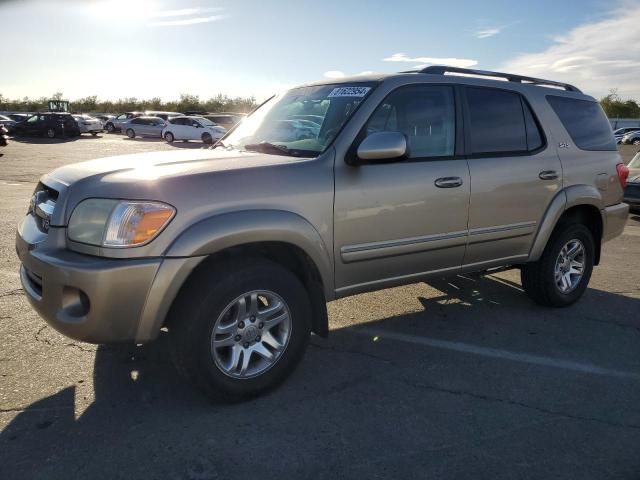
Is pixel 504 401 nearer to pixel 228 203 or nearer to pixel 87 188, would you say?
pixel 228 203

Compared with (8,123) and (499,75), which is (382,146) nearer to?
(499,75)

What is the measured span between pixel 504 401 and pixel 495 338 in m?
1.06

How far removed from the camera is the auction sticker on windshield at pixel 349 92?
12.3 ft

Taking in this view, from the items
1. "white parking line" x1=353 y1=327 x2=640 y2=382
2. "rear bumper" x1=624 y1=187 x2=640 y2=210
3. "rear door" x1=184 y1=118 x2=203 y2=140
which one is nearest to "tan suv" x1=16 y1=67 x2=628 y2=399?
"white parking line" x1=353 y1=327 x2=640 y2=382

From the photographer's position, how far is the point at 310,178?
3258 millimetres

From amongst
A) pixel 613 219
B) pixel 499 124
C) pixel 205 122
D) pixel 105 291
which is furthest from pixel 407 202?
pixel 205 122

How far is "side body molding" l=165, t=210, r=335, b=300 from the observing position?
2826 millimetres

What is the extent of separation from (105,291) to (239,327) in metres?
0.78

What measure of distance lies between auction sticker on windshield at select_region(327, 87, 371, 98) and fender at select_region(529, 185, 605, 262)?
1.95 m

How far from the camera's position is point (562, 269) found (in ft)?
16.4

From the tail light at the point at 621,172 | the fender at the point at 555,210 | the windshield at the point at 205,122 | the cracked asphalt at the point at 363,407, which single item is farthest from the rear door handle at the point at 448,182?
the windshield at the point at 205,122

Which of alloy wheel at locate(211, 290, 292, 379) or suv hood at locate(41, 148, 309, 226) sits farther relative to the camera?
alloy wheel at locate(211, 290, 292, 379)

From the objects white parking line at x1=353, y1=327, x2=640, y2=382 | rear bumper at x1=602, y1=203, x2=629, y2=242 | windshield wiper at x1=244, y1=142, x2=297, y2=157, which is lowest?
white parking line at x1=353, y1=327, x2=640, y2=382

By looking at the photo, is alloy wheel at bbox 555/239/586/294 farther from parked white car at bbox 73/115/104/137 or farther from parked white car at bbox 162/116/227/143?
parked white car at bbox 73/115/104/137
